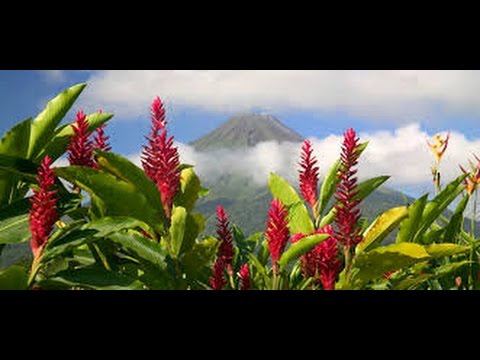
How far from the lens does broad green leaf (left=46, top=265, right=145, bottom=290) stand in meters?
1.32

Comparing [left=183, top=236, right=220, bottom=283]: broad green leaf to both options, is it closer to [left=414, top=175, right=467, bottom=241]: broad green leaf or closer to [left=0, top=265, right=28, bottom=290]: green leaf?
[left=0, top=265, right=28, bottom=290]: green leaf

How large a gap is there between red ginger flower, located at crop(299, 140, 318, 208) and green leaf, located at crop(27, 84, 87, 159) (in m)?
0.69

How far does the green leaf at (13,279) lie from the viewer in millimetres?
1227

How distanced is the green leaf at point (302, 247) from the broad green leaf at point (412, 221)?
43cm

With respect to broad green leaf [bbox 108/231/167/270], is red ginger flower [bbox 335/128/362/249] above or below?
above

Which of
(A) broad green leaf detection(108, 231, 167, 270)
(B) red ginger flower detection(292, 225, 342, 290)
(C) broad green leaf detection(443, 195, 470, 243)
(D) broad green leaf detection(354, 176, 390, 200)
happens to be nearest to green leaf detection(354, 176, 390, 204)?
(D) broad green leaf detection(354, 176, 390, 200)

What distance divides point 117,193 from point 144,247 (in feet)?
0.48

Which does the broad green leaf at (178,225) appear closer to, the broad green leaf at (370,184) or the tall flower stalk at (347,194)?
the tall flower stalk at (347,194)

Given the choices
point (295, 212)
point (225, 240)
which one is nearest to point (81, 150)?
point (225, 240)

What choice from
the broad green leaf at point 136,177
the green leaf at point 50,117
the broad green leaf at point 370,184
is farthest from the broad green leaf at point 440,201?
the green leaf at point 50,117
